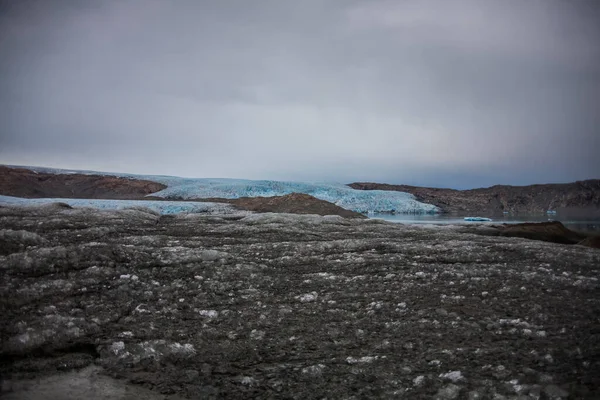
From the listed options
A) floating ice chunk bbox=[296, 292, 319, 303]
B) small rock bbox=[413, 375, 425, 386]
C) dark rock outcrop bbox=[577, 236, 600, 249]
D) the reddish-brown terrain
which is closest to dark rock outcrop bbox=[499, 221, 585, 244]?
dark rock outcrop bbox=[577, 236, 600, 249]

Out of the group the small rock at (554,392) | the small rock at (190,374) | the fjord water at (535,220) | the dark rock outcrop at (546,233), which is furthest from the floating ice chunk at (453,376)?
the fjord water at (535,220)

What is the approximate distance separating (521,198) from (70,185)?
5155cm

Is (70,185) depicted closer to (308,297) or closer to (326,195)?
(326,195)

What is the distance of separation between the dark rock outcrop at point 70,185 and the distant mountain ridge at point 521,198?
35656 mm

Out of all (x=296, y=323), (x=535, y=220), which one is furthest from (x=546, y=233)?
(x=296, y=323)

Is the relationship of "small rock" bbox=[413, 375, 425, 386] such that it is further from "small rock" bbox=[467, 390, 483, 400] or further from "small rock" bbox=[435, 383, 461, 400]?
"small rock" bbox=[467, 390, 483, 400]

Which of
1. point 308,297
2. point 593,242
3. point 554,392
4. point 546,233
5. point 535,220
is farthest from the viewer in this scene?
point 535,220

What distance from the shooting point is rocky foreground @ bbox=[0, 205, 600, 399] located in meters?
3.34

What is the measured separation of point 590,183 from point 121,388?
50.0 meters

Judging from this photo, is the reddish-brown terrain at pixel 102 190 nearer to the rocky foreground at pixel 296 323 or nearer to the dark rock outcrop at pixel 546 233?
the dark rock outcrop at pixel 546 233

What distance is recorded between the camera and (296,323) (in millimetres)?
4867

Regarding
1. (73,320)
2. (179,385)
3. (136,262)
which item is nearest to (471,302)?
(179,385)

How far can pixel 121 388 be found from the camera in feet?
10.7

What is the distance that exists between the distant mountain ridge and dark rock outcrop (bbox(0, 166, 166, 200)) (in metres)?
35.7
